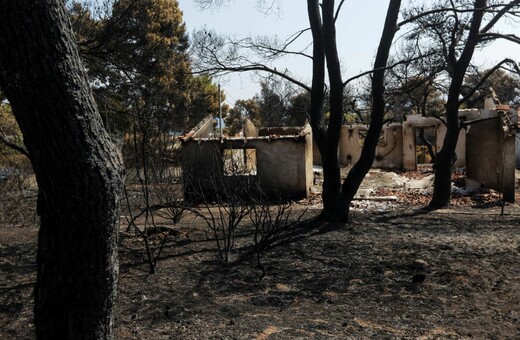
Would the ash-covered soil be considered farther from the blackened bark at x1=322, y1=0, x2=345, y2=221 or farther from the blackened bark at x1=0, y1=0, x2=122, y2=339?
the blackened bark at x1=0, y1=0, x2=122, y2=339

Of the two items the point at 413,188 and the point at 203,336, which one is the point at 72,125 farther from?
the point at 413,188

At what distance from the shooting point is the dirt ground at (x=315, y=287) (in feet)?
15.5

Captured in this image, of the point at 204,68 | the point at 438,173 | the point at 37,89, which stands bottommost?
the point at 438,173

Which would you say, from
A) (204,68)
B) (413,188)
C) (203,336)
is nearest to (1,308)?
(203,336)

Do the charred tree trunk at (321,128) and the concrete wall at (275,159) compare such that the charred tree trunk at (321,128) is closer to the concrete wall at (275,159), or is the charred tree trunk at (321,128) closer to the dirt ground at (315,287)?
the dirt ground at (315,287)

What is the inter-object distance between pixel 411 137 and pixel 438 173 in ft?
41.7

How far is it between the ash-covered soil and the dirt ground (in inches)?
0.5

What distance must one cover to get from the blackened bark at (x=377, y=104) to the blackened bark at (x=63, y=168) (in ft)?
25.6

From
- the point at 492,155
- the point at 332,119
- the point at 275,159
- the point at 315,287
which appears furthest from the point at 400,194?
the point at 315,287

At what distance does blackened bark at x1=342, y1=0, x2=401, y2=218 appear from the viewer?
1005 cm

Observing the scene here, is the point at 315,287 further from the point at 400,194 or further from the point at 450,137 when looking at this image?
the point at 400,194

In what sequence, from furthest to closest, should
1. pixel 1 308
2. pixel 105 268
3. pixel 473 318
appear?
pixel 1 308 → pixel 473 318 → pixel 105 268

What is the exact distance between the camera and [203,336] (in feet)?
14.7

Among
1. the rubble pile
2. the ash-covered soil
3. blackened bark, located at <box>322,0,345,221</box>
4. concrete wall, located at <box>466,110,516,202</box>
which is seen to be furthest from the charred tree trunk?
concrete wall, located at <box>466,110,516,202</box>
